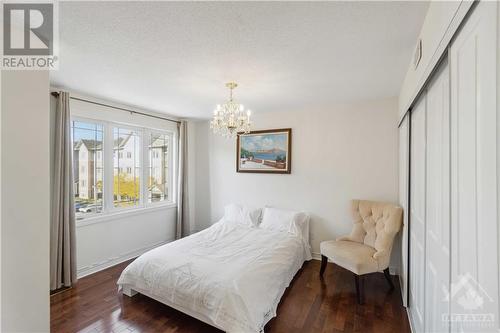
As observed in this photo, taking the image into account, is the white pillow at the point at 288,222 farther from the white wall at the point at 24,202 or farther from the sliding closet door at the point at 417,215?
the white wall at the point at 24,202

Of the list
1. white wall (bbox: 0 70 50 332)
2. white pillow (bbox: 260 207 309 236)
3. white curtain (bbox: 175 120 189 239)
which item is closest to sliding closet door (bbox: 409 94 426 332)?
white pillow (bbox: 260 207 309 236)

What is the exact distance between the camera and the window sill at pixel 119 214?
3041 mm

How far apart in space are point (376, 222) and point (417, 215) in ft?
3.09

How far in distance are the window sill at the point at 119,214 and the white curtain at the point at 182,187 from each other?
0.20 m

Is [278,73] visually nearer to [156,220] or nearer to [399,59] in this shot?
[399,59]

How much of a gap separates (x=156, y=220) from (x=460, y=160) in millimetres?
4151

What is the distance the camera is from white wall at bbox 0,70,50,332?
1349mm

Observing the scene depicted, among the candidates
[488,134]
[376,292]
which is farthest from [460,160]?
[376,292]

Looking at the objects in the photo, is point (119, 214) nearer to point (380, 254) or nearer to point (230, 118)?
point (230, 118)

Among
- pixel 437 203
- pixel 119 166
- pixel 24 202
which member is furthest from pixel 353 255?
pixel 119 166

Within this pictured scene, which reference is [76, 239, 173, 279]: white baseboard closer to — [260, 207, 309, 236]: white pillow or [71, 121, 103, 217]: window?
[71, 121, 103, 217]: window

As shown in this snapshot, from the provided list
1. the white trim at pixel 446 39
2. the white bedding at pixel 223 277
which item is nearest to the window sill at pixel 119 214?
the white bedding at pixel 223 277

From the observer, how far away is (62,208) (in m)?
2.66

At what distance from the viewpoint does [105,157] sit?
337 cm
